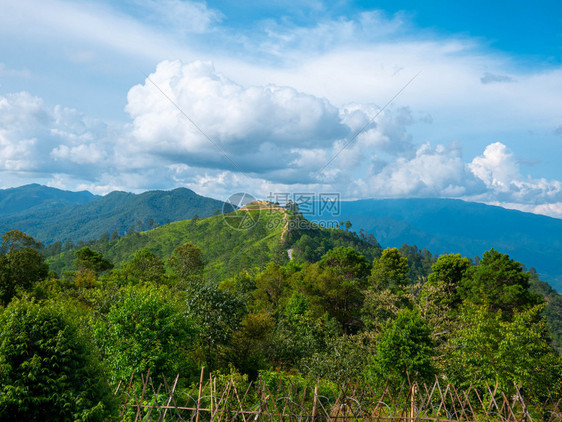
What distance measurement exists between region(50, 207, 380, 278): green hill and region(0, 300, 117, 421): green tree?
77.3m

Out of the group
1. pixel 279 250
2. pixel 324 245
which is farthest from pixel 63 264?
pixel 324 245

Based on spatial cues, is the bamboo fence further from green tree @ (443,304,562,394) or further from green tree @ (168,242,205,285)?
green tree @ (168,242,205,285)

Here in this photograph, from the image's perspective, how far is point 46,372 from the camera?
10773 mm

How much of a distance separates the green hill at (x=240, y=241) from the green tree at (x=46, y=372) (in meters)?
77.3

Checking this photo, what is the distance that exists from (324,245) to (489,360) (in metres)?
94.9

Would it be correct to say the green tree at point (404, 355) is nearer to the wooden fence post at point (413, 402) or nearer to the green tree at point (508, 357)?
the green tree at point (508, 357)

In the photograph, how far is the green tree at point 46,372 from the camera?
10156 mm

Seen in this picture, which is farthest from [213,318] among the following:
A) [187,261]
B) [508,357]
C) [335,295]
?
[187,261]

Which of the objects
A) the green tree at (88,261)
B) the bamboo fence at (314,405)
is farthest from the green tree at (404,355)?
the green tree at (88,261)

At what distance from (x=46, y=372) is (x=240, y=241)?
11046cm

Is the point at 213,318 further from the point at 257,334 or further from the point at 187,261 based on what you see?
the point at 187,261

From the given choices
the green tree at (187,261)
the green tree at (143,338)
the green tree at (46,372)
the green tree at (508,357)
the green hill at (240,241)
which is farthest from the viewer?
the green hill at (240,241)

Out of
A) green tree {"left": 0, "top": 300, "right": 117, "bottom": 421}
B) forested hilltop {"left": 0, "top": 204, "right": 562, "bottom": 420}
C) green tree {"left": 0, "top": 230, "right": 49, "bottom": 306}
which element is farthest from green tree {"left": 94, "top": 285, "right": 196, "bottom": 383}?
green tree {"left": 0, "top": 230, "right": 49, "bottom": 306}

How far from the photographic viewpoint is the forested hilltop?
10.9m
